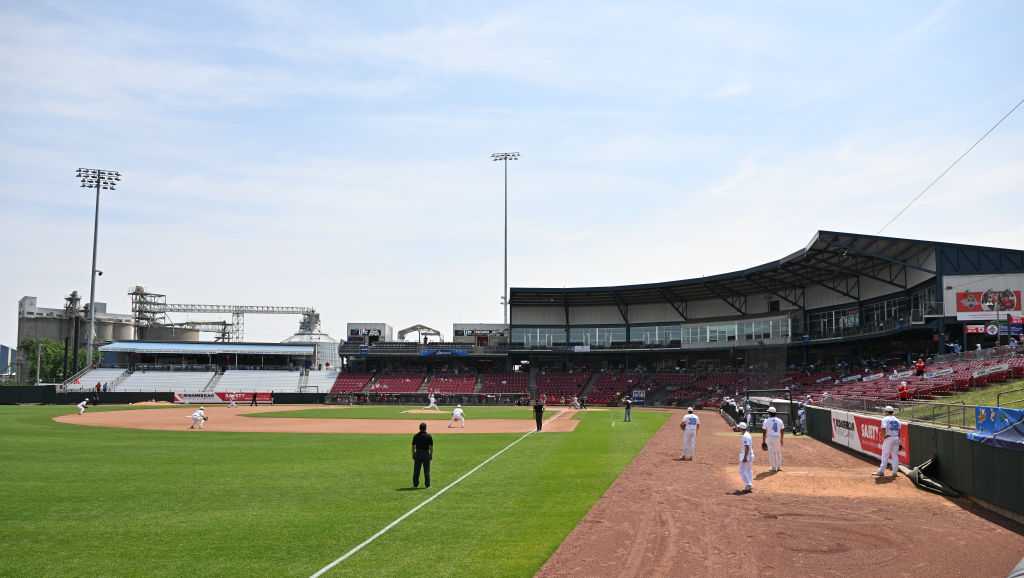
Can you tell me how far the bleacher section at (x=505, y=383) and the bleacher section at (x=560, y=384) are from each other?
1.86m

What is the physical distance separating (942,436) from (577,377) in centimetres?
6783

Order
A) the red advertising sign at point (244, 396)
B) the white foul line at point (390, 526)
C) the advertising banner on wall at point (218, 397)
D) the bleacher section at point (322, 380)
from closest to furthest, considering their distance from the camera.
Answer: the white foul line at point (390, 526) → the advertising banner on wall at point (218, 397) → the red advertising sign at point (244, 396) → the bleacher section at point (322, 380)

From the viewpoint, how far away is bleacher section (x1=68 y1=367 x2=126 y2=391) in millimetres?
80062

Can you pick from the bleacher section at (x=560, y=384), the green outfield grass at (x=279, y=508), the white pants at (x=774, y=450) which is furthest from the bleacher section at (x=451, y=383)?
the white pants at (x=774, y=450)

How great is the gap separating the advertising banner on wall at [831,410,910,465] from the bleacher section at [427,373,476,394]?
5643 cm

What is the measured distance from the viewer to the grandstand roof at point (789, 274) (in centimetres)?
5178

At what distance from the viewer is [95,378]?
274ft

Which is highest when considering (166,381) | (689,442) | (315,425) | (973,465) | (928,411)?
(928,411)

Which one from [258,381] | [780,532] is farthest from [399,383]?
[780,532]

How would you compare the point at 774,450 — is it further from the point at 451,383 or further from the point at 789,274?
the point at 451,383

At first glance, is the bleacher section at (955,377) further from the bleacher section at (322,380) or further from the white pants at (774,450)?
the bleacher section at (322,380)

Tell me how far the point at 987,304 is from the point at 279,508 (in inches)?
1909

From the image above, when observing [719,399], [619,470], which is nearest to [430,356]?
[719,399]

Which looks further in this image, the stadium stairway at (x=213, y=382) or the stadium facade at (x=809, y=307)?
the stadium stairway at (x=213, y=382)
